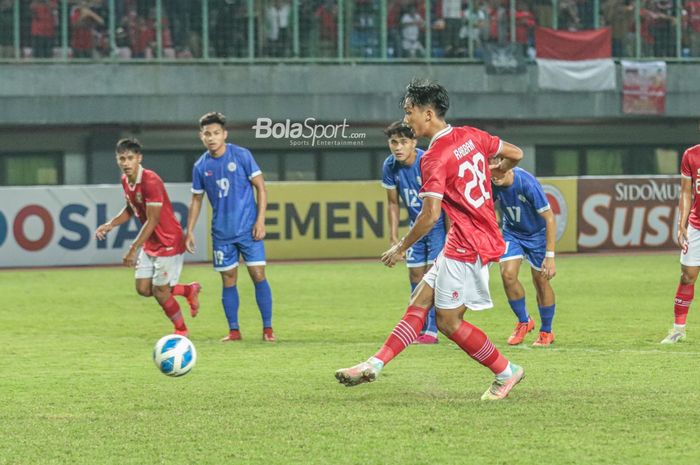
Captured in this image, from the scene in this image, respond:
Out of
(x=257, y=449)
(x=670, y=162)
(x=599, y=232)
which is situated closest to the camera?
(x=257, y=449)

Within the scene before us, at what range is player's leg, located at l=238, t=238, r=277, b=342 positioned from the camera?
13.0m

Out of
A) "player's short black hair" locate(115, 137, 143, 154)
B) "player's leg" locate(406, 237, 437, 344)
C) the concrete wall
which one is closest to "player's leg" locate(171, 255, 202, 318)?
"player's short black hair" locate(115, 137, 143, 154)

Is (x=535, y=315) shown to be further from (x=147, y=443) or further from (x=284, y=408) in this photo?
(x=147, y=443)

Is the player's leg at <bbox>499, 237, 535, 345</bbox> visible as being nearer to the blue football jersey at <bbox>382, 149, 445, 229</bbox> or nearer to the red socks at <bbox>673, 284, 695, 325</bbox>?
the blue football jersey at <bbox>382, 149, 445, 229</bbox>

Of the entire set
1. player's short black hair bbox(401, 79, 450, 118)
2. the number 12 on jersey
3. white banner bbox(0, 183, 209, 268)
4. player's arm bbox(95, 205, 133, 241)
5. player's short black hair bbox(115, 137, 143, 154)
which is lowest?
white banner bbox(0, 183, 209, 268)

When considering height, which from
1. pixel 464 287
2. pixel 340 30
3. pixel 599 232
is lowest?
pixel 599 232

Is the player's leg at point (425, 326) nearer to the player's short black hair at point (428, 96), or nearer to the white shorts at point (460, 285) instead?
the white shorts at point (460, 285)

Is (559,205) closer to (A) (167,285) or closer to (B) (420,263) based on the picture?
(B) (420,263)

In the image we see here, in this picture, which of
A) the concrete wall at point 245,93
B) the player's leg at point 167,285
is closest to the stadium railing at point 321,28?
the concrete wall at point 245,93

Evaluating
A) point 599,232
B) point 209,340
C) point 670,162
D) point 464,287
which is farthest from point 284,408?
point 670,162

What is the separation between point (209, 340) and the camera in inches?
523

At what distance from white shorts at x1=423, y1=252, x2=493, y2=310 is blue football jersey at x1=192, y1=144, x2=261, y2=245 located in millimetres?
4782

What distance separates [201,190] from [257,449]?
6342mm

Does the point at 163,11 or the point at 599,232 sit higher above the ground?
the point at 163,11
